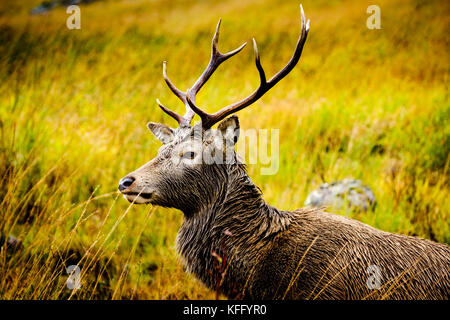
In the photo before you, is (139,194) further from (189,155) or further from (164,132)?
(164,132)

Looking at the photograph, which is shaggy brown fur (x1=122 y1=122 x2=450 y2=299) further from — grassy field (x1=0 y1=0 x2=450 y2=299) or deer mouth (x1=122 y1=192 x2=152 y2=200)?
grassy field (x1=0 y1=0 x2=450 y2=299)

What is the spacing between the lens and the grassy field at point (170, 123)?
3207mm

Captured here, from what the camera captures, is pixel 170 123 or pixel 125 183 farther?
pixel 170 123

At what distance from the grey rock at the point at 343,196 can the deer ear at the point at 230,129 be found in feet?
4.96

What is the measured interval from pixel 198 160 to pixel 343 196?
1.81 meters

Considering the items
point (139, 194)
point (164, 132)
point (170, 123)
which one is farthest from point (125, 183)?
point (170, 123)

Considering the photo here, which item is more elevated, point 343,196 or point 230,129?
point 230,129

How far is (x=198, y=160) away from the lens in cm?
266

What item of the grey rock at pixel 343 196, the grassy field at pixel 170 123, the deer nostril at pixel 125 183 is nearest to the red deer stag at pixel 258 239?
the deer nostril at pixel 125 183

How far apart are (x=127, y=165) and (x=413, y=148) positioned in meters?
3.39

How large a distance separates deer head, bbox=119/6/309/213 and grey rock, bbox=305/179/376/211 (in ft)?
4.68

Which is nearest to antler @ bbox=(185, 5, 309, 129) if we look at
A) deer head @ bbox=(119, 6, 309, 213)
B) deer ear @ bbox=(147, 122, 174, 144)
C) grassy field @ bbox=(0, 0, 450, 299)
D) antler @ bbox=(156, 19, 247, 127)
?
deer head @ bbox=(119, 6, 309, 213)

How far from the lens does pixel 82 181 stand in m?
4.07

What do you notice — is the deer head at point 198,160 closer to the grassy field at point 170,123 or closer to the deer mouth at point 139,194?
the deer mouth at point 139,194
